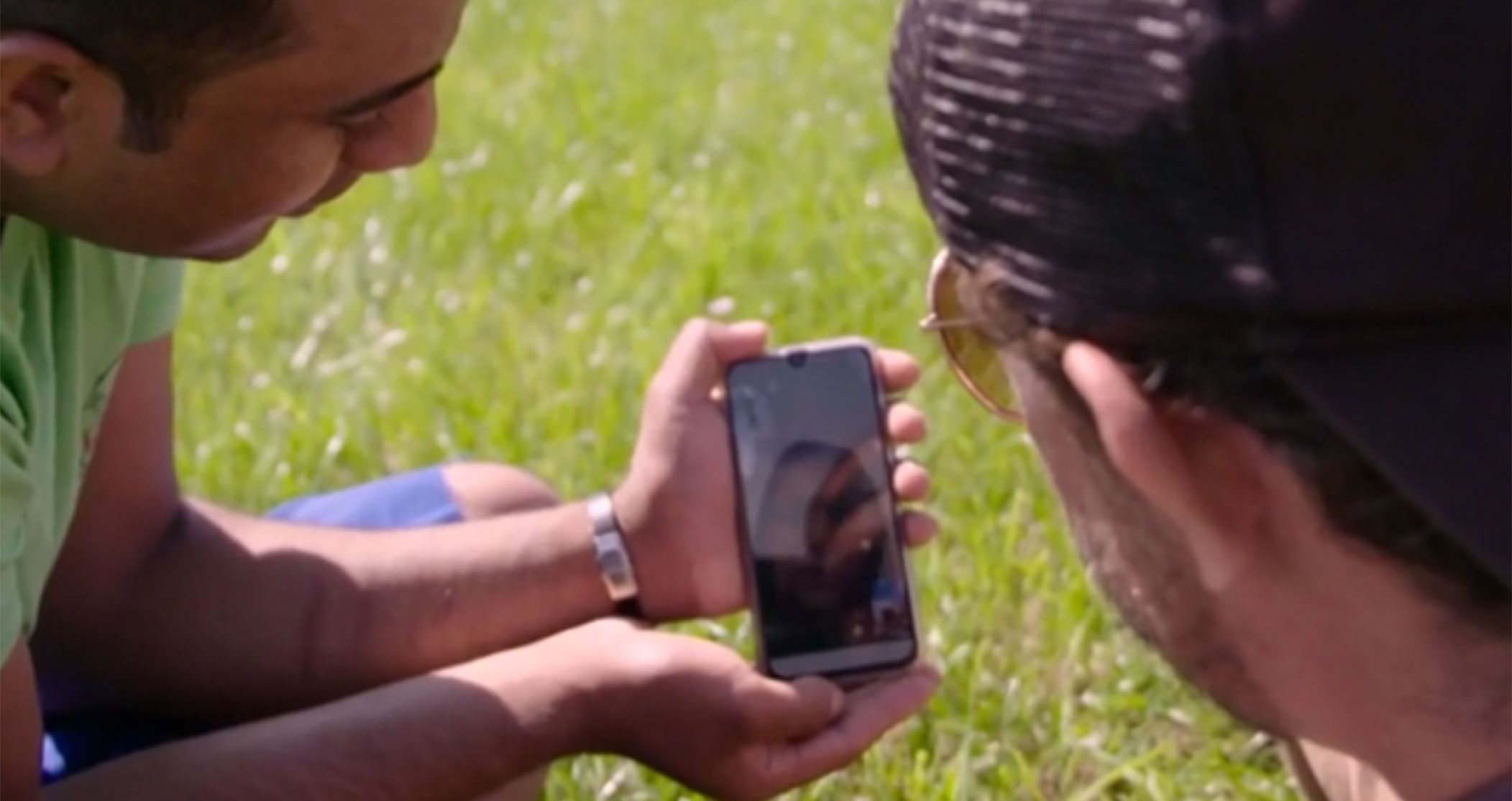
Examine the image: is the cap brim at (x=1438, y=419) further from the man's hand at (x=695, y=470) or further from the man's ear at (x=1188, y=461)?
the man's hand at (x=695, y=470)

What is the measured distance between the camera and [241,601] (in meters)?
2.20

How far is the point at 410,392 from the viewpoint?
3.12m

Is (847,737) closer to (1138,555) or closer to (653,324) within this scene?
(1138,555)

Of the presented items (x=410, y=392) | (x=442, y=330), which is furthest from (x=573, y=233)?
(x=410, y=392)

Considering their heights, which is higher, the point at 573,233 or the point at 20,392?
the point at 20,392

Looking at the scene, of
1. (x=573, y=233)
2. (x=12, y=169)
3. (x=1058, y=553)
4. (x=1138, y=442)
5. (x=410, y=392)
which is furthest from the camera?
(x=573, y=233)

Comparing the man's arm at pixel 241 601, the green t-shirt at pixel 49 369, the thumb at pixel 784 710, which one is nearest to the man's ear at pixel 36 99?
the green t-shirt at pixel 49 369

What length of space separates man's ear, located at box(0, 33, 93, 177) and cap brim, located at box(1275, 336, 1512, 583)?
38.2 inches

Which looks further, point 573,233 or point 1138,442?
point 573,233

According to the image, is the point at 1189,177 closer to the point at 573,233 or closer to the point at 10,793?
the point at 10,793

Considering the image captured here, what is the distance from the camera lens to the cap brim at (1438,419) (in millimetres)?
1098

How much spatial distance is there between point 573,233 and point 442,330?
0.43 metres

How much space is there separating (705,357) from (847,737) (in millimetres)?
420

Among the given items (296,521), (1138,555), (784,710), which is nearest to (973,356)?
(1138,555)
